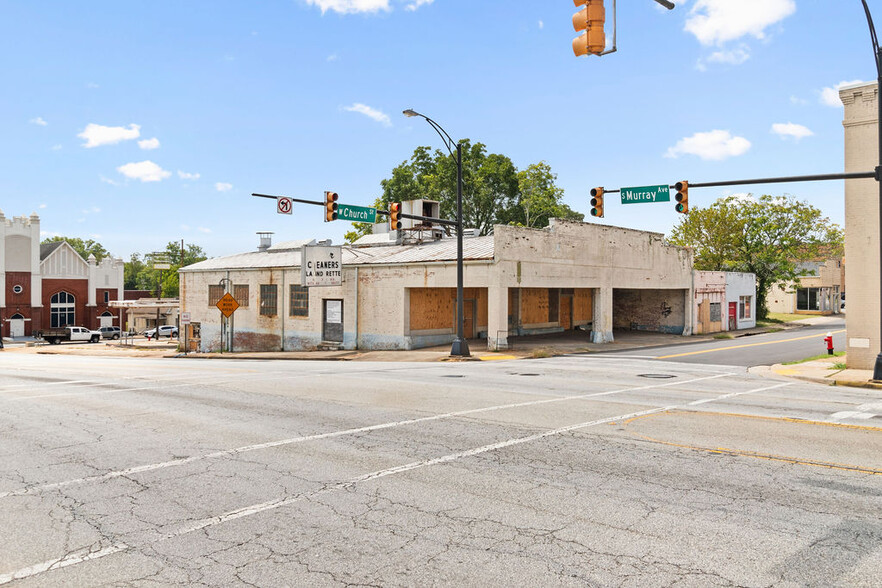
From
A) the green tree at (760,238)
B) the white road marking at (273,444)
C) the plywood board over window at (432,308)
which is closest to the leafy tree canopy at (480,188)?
the green tree at (760,238)

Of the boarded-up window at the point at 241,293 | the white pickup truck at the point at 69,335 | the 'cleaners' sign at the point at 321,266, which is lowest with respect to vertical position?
the white pickup truck at the point at 69,335

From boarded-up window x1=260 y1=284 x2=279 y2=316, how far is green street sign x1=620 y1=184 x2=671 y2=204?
77.4 ft

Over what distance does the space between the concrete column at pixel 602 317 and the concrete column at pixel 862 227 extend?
14120 mm

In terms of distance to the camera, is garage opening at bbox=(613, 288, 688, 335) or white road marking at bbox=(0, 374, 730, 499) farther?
garage opening at bbox=(613, 288, 688, 335)

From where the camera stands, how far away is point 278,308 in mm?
38438

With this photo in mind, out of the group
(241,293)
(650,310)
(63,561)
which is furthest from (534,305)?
(63,561)

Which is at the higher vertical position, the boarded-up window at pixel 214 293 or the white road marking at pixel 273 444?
the boarded-up window at pixel 214 293

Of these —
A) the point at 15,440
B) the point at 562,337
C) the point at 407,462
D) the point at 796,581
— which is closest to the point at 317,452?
the point at 407,462

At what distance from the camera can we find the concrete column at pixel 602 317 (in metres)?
33.9

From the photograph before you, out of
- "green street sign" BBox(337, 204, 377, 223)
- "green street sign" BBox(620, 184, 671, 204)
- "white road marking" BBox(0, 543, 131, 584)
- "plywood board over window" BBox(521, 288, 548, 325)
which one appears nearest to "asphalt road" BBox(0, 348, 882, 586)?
"white road marking" BBox(0, 543, 131, 584)

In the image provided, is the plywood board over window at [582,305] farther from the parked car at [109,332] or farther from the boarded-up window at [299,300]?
the parked car at [109,332]

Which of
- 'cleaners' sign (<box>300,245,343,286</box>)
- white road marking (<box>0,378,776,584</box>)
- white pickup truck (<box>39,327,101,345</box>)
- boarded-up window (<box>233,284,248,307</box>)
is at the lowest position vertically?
white pickup truck (<box>39,327,101,345</box>)

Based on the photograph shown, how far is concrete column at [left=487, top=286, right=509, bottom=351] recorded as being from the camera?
28.7 m

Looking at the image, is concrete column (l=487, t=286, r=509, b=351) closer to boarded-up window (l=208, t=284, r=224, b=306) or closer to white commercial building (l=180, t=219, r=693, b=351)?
white commercial building (l=180, t=219, r=693, b=351)
